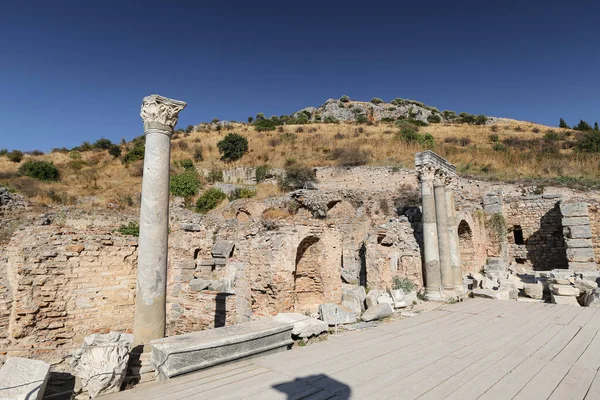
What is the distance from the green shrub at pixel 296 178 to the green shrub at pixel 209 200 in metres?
5.18

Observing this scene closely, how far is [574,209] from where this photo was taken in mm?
14539

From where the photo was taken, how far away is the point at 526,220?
55.4 ft

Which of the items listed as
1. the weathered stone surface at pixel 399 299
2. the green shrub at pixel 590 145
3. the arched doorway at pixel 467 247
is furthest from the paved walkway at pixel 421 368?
the green shrub at pixel 590 145

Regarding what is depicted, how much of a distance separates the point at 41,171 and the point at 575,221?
40976 mm

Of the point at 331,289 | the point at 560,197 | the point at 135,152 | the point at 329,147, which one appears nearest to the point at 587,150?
the point at 560,197

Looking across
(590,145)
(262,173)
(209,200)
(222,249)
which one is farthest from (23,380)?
(590,145)

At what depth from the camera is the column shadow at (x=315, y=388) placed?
3.27 m

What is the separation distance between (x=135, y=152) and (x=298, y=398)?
129 feet

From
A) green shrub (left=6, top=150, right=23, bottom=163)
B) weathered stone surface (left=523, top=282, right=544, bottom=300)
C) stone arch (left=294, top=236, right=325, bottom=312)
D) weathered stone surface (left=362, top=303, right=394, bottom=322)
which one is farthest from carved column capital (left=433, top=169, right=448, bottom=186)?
green shrub (left=6, top=150, right=23, bottom=163)

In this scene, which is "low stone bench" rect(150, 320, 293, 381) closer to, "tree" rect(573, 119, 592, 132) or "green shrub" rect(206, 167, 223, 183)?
"green shrub" rect(206, 167, 223, 183)

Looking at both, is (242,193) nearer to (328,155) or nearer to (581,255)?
(328,155)

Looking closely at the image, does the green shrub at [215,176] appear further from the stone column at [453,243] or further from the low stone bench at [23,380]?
the low stone bench at [23,380]

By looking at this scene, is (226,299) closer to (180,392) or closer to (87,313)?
(87,313)

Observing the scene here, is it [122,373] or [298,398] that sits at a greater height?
[122,373]
